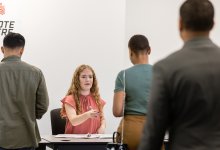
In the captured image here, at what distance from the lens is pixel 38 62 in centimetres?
596

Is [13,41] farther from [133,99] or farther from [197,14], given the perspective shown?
[197,14]

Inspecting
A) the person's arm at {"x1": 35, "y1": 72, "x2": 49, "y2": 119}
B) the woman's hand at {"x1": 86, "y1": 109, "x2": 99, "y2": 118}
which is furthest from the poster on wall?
the person's arm at {"x1": 35, "y1": 72, "x2": 49, "y2": 119}

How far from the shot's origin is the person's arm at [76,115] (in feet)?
15.1

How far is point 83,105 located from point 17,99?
50.2 inches

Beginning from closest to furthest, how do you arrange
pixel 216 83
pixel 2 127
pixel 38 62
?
pixel 216 83 < pixel 2 127 < pixel 38 62

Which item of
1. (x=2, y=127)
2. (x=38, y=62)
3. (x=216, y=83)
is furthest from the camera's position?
(x=38, y=62)

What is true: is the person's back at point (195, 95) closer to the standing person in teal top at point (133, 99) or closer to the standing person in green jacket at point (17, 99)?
the standing person in teal top at point (133, 99)

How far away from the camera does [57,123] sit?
5395mm

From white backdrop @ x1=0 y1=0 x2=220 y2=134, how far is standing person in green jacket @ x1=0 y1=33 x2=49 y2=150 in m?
2.13

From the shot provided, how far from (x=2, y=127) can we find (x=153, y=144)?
6.77 feet

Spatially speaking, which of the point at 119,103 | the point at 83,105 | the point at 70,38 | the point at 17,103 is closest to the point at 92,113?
the point at 83,105

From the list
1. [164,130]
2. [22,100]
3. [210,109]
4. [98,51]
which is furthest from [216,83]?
[98,51]

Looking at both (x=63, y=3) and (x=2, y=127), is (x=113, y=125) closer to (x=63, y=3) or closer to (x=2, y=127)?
(x=63, y=3)

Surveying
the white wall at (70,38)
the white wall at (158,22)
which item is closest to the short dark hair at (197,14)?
the white wall at (70,38)
